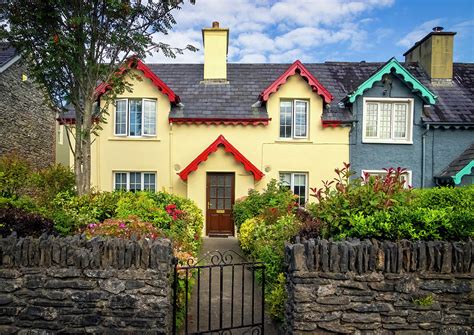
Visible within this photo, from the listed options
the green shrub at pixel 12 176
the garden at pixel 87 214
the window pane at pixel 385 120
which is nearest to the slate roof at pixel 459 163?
the window pane at pixel 385 120

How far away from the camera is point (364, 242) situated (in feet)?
14.6

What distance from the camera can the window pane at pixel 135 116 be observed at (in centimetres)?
1427

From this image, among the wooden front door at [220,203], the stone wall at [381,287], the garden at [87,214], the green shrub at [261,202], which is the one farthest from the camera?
the wooden front door at [220,203]

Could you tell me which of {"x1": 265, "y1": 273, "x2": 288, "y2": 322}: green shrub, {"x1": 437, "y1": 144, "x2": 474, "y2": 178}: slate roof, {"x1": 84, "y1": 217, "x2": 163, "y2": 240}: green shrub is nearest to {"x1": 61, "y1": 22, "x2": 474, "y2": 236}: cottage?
{"x1": 437, "y1": 144, "x2": 474, "y2": 178}: slate roof

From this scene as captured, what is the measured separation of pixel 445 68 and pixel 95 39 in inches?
616

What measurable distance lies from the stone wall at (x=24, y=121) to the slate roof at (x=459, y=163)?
705 inches

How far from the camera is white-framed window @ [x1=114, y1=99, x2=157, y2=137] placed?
46.7 feet

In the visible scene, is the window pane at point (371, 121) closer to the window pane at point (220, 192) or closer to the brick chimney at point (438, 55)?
the brick chimney at point (438, 55)

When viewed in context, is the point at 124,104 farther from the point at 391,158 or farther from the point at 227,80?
the point at 391,158

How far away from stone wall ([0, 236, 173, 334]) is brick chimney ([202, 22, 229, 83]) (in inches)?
498

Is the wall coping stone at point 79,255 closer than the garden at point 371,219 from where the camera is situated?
Yes

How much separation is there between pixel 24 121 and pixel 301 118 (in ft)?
50.1

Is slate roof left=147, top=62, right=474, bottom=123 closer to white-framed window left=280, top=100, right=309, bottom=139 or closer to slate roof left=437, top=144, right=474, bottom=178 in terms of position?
Answer: white-framed window left=280, top=100, right=309, bottom=139

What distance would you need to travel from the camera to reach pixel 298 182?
1468 cm
